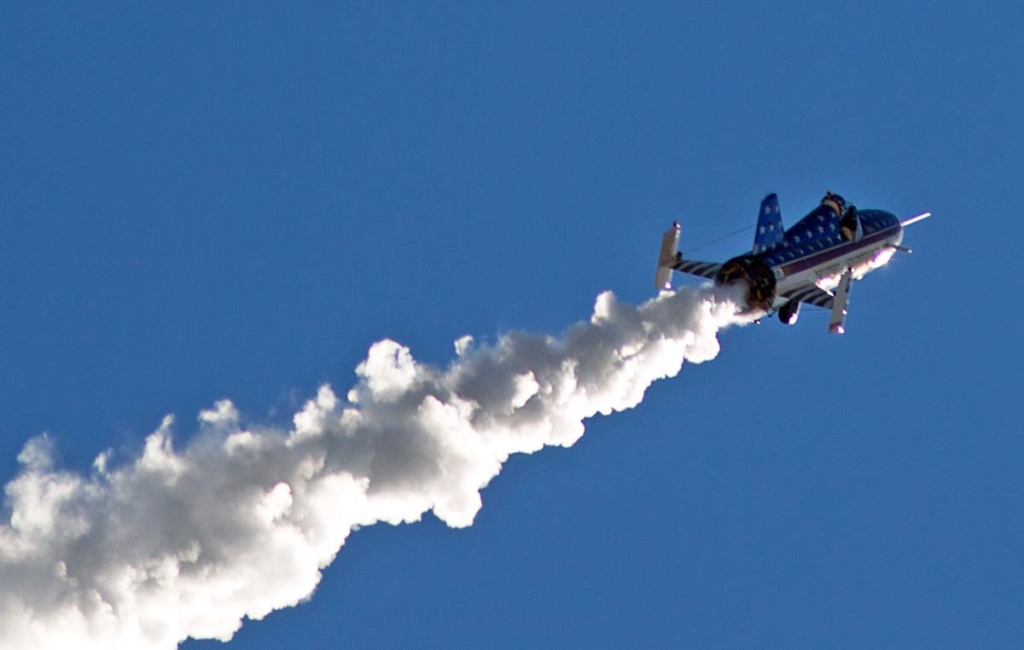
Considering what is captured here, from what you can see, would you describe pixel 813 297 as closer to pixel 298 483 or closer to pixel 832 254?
pixel 832 254

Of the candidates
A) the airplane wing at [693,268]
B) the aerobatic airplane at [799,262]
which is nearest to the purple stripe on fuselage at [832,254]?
the aerobatic airplane at [799,262]

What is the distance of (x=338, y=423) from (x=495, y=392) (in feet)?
29.8

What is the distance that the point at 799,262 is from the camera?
452 ft

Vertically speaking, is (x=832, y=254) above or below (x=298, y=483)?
above

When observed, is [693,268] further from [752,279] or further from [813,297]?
[813,297]

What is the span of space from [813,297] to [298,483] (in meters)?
31.5

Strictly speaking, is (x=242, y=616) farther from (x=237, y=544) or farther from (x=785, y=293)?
(x=785, y=293)

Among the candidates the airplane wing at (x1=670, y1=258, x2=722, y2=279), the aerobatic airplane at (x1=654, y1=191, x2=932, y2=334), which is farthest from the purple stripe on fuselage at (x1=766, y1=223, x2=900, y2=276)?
the airplane wing at (x1=670, y1=258, x2=722, y2=279)

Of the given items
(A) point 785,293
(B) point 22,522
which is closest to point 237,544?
(B) point 22,522

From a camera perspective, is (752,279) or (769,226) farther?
(769,226)

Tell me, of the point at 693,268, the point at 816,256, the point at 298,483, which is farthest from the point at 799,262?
the point at 298,483

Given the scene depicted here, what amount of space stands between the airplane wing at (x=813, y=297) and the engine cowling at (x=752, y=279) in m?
2.34

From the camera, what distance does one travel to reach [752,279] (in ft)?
445

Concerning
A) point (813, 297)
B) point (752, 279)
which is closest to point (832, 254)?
point (813, 297)
